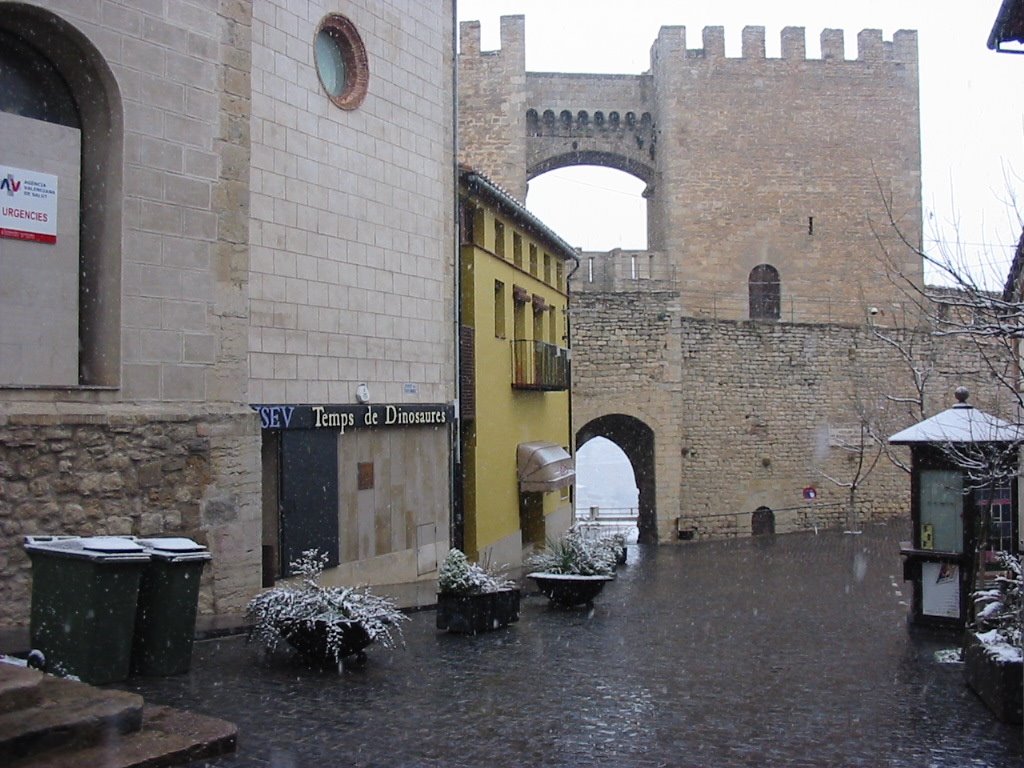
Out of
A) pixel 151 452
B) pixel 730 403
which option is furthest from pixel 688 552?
pixel 151 452

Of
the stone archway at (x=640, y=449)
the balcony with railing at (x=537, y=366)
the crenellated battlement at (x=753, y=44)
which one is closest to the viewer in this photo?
the balcony with railing at (x=537, y=366)

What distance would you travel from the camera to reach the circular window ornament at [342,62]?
14008mm

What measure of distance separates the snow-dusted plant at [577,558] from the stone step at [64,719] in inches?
332

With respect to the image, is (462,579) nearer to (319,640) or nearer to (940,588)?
(319,640)

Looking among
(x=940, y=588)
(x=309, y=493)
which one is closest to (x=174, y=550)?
(x=309, y=493)

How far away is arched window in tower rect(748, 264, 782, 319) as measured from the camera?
1479 inches

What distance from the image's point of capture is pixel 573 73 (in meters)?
38.9

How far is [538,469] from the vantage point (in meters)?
20.7

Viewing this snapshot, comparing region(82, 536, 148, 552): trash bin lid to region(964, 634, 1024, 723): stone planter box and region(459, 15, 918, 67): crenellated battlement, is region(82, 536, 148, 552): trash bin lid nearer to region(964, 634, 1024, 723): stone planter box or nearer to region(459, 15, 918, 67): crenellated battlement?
region(964, 634, 1024, 723): stone planter box

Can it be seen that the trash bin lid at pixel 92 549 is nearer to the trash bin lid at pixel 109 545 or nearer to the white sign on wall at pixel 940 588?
the trash bin lid at pixel 109 545

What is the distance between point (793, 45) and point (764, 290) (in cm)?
782

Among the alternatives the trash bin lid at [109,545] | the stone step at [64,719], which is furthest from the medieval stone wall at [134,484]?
the stone step at [64,719]

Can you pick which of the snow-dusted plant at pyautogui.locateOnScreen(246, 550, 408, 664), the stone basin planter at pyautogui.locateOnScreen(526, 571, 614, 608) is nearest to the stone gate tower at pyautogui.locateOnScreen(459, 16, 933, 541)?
the stone basin planter at pyautogui.locateOnScreen(526, 571, 614, 608)

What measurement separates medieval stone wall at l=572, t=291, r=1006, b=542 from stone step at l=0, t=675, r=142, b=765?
21716 mm
